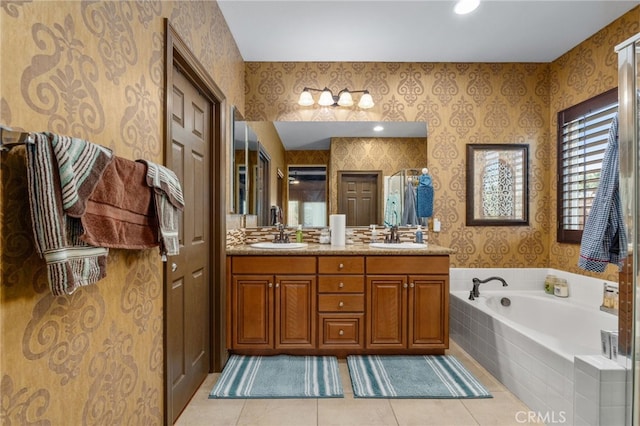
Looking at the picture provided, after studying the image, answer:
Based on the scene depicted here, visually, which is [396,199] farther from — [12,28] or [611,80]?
[12,28]

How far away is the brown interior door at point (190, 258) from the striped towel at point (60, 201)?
2.30ft

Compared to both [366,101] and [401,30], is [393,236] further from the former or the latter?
[401,30]

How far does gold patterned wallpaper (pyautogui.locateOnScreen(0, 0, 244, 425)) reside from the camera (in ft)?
2.57

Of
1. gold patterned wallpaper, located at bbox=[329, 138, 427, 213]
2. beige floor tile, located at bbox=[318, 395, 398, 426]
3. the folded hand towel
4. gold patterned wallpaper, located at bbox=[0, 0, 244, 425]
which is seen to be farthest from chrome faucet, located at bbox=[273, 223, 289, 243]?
the folded hand towel

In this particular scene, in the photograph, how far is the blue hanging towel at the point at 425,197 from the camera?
9.98ft

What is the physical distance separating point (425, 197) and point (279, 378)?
194 cm

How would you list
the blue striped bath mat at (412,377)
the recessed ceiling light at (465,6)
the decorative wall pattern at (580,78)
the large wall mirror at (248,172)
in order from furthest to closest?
1. the large wall mirror at (248,172)
2. the decorative wall pattern at (580,78)
3. the recessed ceiling light at (465,6)
4. the blue striped bath mat at (412,377)

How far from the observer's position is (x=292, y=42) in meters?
2.73

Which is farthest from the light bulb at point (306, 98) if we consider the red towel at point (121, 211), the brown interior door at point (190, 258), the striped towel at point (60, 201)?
the striped towel at point (60, 201)

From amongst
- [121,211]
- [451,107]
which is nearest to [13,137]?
[121,211]

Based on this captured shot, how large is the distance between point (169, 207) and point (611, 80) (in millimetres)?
3096

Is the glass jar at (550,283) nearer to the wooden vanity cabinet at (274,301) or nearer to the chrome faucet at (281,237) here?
the wooden vanity cabinet at (274,301)

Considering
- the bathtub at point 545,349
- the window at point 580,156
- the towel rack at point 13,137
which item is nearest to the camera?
the towel rack at point 13,137

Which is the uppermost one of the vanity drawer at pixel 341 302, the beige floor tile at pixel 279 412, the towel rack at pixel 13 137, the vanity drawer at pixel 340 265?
the towel rack at pixel 13 137
